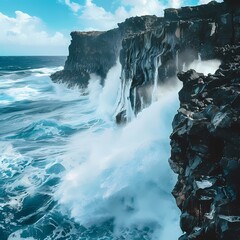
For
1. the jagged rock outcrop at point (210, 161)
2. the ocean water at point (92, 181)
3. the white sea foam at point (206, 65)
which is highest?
the white sea foam at point (206, 65)

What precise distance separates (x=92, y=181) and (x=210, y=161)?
11.1 meters

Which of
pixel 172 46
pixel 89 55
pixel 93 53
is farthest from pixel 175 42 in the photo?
pixel 89 55

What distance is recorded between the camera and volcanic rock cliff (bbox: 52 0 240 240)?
9.25m

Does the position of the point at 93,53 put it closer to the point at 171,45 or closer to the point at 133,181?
the point at 171,45

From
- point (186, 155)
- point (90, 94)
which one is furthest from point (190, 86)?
point (90, 94)

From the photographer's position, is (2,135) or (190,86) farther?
(2,135)

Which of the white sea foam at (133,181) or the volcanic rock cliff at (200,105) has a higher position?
the volcanic rock cliff at (200,105)

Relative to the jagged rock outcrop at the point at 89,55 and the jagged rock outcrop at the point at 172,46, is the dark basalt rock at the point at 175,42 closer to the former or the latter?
the jagged rock outcrop at the point at 172,46

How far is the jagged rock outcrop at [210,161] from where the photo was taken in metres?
8.56

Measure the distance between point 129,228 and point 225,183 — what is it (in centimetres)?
796

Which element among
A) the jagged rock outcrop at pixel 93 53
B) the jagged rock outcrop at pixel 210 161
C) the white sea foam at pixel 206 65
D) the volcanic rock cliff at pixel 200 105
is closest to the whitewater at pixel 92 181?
the white sea foam at pixel 206 65

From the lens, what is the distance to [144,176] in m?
18.9

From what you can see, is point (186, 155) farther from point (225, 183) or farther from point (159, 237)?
point (159, 237)

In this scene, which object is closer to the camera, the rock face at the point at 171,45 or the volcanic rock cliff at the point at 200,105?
the volcanic rock cliff at the point at 200,105
